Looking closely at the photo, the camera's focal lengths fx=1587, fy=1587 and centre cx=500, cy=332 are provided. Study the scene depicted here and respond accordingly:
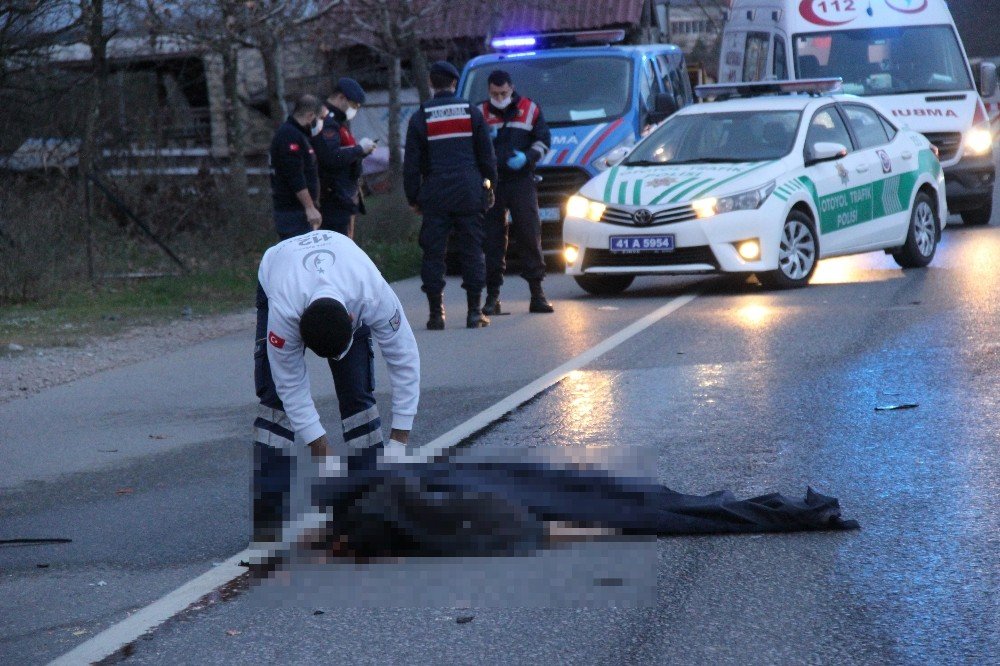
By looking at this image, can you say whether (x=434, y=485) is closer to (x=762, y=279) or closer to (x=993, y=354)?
(x=993, y=354)

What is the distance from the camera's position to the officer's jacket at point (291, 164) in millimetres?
12289

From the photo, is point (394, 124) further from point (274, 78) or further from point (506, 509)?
point (506, 509)

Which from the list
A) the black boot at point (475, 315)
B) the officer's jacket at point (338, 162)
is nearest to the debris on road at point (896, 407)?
the black boot at point (475, 315)

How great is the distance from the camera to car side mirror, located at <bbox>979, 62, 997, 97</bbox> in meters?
18.0

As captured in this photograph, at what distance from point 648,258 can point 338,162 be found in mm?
2635

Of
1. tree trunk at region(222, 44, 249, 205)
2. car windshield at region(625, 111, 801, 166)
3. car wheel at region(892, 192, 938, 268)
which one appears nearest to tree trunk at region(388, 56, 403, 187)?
tree trunk at region(222, 44, 249, 205)

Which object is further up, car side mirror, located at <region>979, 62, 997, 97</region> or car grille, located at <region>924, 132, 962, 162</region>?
car side mirror, located at <region>979, 62, 997, 97</region>

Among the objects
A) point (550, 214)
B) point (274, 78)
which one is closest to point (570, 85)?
point (550, 214)

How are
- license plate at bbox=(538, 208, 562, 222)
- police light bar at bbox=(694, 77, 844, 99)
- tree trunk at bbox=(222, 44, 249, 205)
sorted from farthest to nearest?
tree trunk at bbox=(222, 44, 249, 205), license plate at bbox=(538, 208, 562, 222), police light bar at bbox=(694, 77, 844, 99)

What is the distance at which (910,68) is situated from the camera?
18484 millimetres

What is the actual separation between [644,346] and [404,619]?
5820 mm

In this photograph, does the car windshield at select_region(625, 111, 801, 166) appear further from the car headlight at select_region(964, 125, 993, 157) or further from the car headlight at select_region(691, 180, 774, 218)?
the car headlight at select_region(964, 125, 993, 157)

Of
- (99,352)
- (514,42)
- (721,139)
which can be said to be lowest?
(99,352)

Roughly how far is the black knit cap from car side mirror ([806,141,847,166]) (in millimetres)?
9106
